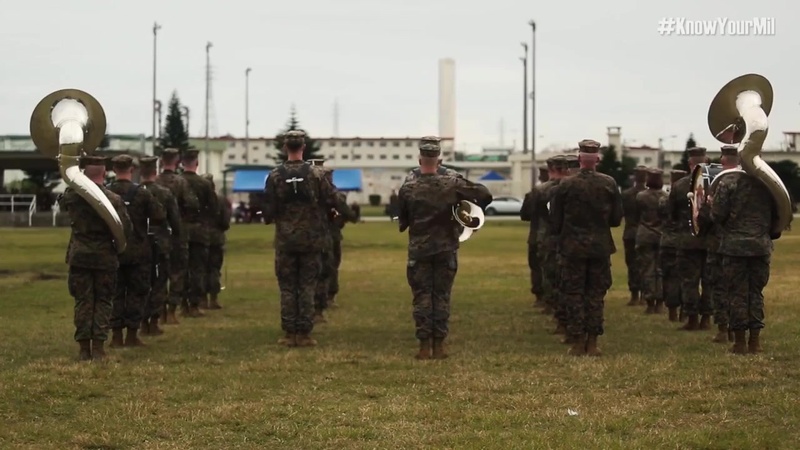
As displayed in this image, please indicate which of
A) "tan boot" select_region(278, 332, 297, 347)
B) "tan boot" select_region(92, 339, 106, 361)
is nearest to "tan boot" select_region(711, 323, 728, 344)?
"tan boot" select_region(278, 332, 297, 347)

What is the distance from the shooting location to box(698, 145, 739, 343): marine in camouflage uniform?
35.5 feet

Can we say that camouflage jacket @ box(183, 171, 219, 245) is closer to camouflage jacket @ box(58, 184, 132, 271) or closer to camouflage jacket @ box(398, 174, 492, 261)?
camouflage jacket @ box(58, 184, 132, 271)

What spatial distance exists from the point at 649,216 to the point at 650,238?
31cm

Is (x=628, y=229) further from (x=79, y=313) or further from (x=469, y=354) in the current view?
(x=79, y=313)

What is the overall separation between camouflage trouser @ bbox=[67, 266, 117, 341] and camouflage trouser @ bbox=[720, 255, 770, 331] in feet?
20.0

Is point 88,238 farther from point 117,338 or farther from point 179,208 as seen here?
point 179,208

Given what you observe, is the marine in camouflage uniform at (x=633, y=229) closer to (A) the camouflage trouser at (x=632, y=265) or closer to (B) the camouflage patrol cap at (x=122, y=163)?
(A) the camouflage trouser at (x=632, y=265)

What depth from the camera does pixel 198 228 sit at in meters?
14.8

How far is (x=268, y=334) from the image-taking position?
1289 cm

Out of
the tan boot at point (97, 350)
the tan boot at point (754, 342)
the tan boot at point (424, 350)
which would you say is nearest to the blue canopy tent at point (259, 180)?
the tan boot at point (424, 350)

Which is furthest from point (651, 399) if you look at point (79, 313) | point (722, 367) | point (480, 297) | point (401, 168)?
point (401, 168)

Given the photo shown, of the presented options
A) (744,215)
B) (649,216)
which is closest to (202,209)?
(649,216)

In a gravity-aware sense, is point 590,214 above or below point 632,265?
above

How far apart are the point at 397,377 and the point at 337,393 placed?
0.87 metres
